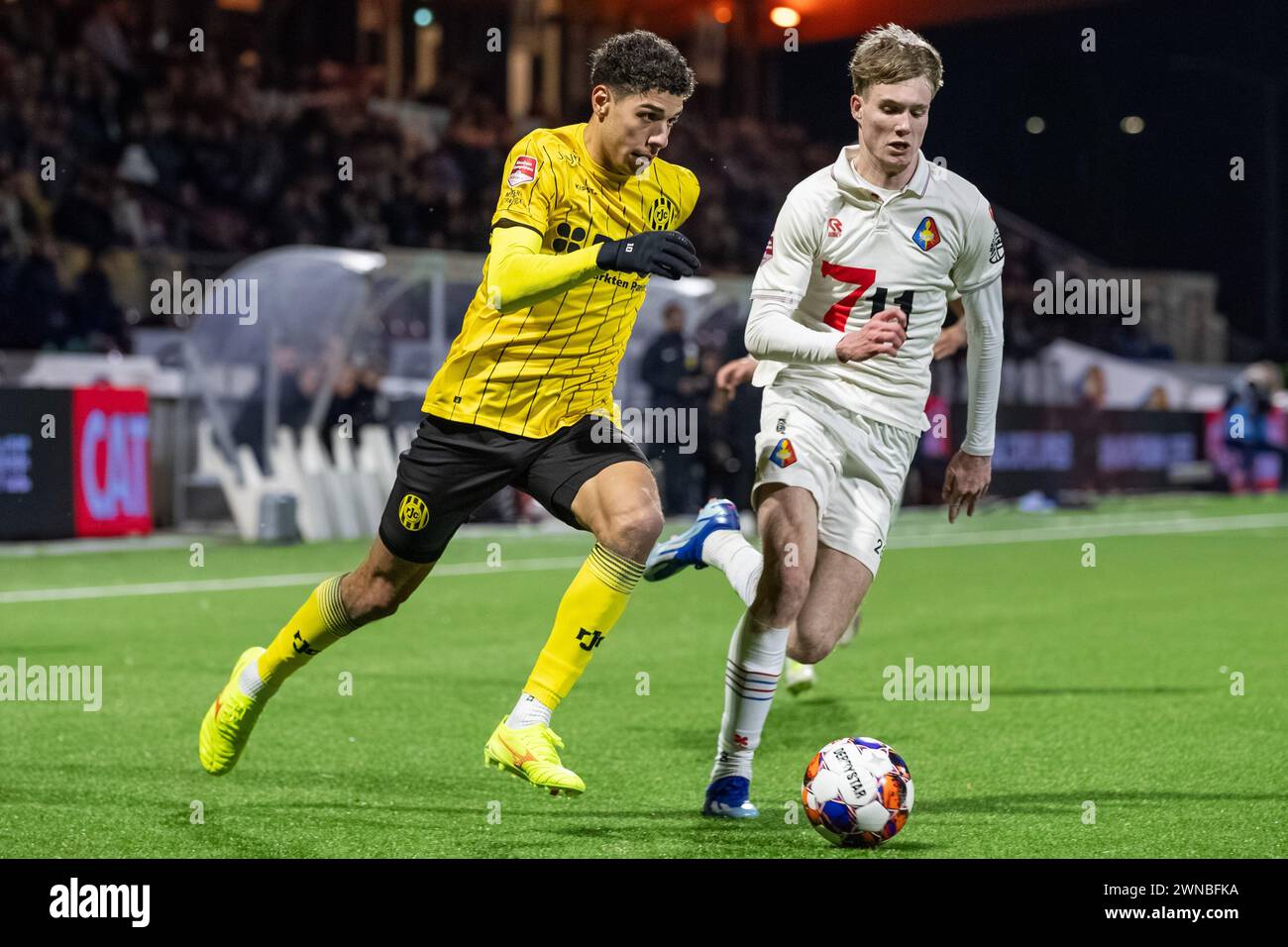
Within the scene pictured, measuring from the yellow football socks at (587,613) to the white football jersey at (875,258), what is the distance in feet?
2.90

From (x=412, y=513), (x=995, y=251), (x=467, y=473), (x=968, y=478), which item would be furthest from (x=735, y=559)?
(x=995, y=251)

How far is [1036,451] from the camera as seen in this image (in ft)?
74.1

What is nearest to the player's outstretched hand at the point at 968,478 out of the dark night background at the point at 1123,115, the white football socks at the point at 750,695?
the white football socks at the point at 750,695

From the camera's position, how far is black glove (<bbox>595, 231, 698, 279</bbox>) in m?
4.52

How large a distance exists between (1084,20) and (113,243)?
1544 cm

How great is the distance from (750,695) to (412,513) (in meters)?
1.13

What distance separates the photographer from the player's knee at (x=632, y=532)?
16.6 feet

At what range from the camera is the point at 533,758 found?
4.80 metres

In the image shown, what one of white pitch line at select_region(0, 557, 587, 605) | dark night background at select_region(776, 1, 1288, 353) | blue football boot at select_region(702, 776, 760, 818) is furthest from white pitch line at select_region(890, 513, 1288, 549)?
blue football boot at select_region(702, 776, 760, 818)

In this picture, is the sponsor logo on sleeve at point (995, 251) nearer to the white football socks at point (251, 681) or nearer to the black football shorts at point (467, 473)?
the black football shorts at point (467, 473)

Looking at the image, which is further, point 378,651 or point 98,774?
point 378,651

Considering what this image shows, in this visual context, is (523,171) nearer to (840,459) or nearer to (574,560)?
(840,459)

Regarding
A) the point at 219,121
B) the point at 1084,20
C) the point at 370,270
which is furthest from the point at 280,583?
the point at 1084,20
